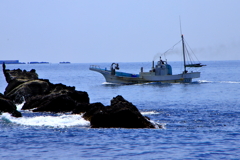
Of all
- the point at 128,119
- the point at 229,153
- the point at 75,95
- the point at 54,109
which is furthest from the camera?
the point at 75,95

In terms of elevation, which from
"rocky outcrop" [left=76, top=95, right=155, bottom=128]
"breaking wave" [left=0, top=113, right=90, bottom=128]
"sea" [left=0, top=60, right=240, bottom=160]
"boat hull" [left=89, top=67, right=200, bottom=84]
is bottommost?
"sea" [left=0, top=60, right=240, bottom=160]

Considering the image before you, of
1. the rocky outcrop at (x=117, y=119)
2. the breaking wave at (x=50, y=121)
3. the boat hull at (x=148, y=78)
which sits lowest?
the breaking wave at (x=50, y=121)

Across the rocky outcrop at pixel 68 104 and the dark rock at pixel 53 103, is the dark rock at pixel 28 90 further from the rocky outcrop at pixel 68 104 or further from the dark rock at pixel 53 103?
the dark rock at pixel 53 103

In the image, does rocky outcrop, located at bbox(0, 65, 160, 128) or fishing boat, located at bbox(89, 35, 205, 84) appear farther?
fishing boat, located at bbox(89, 35, 205, 84)

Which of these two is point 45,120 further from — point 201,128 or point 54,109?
point 201,128

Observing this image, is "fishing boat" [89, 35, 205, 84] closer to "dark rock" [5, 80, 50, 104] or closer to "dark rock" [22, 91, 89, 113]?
"dark rock" [5, 80, 50, 104]

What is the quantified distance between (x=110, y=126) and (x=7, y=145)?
5357 millimetres

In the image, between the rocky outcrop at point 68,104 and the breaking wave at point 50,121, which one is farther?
the breaking wave at point 50,121

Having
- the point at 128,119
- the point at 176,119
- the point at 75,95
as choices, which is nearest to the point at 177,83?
the point at 75,95

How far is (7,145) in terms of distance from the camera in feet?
55.7

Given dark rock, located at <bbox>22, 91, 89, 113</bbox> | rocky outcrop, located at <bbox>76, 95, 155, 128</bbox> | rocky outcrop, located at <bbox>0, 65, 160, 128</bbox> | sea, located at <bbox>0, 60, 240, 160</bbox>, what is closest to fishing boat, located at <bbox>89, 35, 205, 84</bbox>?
rocky outcrop, located at <bbox>0, 65, 160, 128</bbox>

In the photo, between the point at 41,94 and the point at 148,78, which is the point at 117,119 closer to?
the point at 41,94

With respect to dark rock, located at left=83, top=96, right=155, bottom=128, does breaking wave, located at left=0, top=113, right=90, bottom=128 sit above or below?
below

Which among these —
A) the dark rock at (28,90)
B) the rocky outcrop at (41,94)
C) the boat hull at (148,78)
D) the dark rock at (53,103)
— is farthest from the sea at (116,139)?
the boat hull at (148,78)
